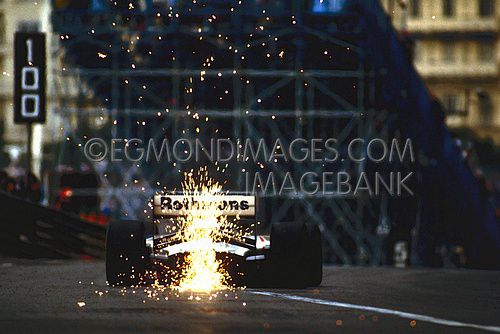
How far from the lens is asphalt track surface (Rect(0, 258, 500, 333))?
12.3m

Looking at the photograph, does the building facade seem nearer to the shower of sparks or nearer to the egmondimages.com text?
the egmondimages.com text

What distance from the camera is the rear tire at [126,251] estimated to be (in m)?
16.6

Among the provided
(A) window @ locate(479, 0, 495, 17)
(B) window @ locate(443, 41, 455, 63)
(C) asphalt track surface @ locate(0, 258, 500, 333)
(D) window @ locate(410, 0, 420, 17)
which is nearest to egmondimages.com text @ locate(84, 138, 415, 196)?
(C) asphalt track surface @ locate(0, 258, 500, 333)

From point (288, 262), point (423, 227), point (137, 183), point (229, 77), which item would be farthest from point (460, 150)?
point (288, 262)

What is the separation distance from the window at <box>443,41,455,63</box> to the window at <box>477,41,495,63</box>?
1.40 metres

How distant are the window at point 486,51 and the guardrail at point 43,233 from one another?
168 feet

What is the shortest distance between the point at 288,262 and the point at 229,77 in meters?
Result: 17.4

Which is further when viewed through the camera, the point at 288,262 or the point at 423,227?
the point at 423,227

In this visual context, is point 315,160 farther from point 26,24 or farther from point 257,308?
point 26,24

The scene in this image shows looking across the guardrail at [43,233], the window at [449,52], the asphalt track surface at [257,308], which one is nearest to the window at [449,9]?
the window at [449,52]

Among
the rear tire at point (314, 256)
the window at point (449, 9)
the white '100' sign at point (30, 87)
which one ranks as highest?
the window at point (449, 9)

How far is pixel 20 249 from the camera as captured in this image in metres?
26.8

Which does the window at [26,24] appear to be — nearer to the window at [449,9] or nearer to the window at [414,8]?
the window at [414,8]

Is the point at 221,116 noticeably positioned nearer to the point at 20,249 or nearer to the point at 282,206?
the point at 282,206
